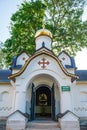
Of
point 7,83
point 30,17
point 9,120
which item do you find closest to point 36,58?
point 7,83

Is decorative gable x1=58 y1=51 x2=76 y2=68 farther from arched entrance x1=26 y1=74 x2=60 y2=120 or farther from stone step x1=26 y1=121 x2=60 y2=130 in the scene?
stone step x1=26 y1=121 x2=60 y2=130

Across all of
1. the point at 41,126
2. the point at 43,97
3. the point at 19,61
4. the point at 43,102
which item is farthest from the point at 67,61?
the point at 41,126

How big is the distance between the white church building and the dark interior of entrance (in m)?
0.15

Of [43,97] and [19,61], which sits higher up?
[19,61]

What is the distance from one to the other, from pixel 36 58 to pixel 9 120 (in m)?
4.07

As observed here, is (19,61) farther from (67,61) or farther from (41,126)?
(41,126)

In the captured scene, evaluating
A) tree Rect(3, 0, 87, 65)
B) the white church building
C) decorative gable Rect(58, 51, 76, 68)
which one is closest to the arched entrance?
the white church building

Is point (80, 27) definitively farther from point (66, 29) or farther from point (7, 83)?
point (7, 83)

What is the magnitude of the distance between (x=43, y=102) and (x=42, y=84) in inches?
107

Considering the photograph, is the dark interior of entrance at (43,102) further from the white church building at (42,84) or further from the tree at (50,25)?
the tree at (50,25)

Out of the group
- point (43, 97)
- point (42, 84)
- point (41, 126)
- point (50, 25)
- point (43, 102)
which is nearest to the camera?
point (41, 126)

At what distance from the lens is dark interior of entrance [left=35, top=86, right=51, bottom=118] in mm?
12984

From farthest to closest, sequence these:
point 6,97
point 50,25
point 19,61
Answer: point 50,25
point 19,61
point 6,97

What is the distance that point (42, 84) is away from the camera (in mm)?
11352
